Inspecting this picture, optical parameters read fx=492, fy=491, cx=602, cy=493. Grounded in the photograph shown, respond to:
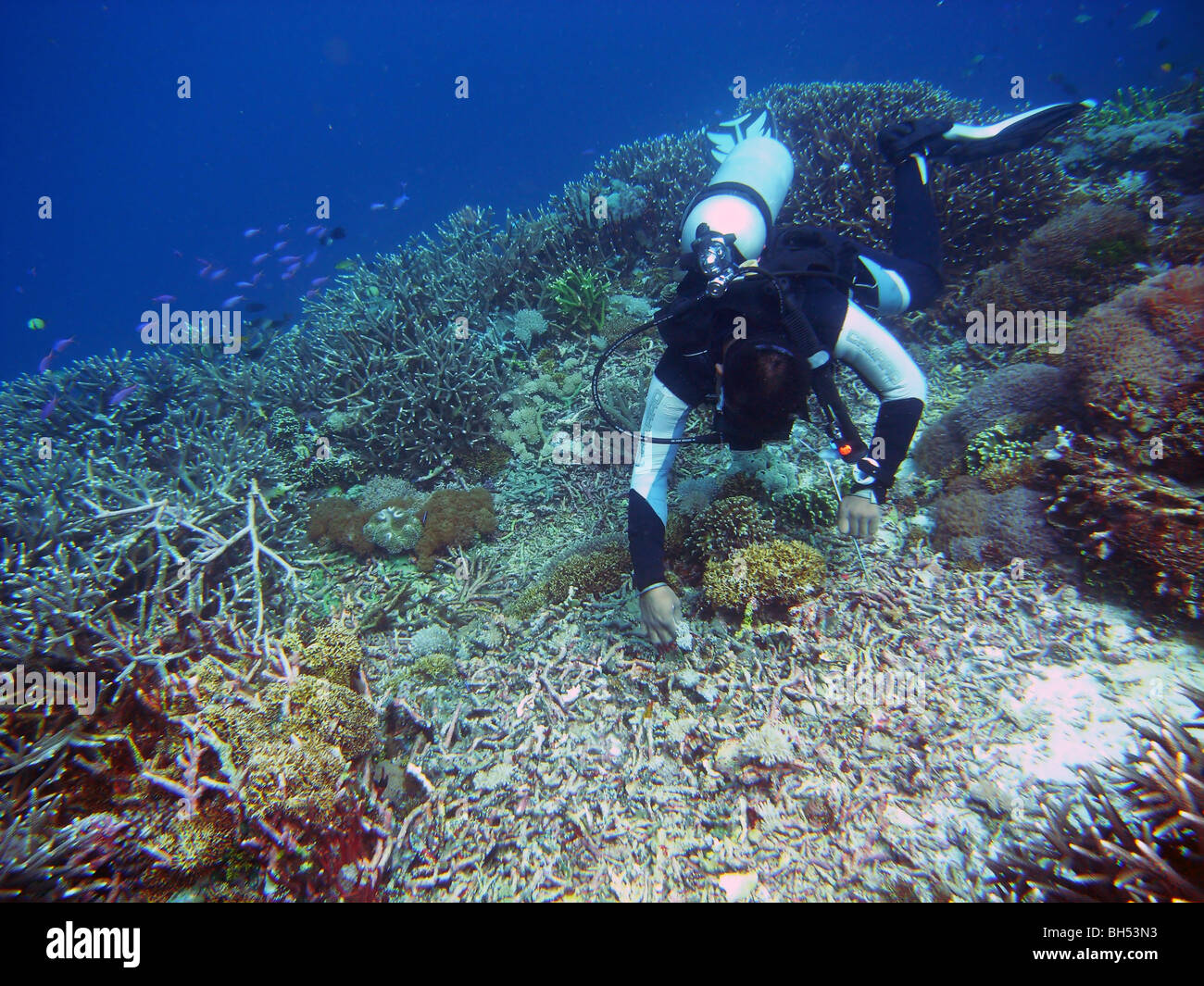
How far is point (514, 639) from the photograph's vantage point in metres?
4.05

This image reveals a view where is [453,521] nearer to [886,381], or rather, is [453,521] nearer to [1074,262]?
[886,381]

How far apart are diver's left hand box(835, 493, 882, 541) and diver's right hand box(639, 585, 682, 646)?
1206mm

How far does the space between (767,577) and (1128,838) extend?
1.90 metres

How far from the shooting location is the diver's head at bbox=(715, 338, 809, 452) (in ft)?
8.32

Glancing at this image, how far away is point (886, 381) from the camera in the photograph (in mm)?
3230

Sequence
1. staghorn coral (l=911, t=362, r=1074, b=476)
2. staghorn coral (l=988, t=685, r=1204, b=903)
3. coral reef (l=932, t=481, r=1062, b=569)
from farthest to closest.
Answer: staghorn coral (l=911, t=362, r=1074, b=476)
coral reef (l=932, t=481, r=1062, b=569)
staghorn coral (l=988, t=685, r=1204, b=903)

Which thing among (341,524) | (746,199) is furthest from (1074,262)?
(341,524)

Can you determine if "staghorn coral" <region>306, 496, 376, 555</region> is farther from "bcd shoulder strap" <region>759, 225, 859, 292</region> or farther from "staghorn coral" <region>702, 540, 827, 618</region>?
"bcd shoulder strap" <region>759, 225, 859, 292</region>

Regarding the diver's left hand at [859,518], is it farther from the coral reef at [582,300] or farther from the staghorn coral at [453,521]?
the coral reef at [582,300]

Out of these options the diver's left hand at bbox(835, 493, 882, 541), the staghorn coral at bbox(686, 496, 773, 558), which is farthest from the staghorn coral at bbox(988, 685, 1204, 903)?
the staghorn coral at bbox(686, 496, 773, 558)

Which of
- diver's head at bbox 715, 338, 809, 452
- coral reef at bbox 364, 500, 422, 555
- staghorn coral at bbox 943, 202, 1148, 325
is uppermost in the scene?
staghorn coral at bbox 943, 202, 1148, 325

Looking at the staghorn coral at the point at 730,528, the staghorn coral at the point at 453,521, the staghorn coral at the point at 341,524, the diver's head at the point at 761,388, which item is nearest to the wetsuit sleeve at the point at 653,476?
the staghorn coral at the point at 730,528

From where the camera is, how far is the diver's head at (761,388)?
2.54 metres
